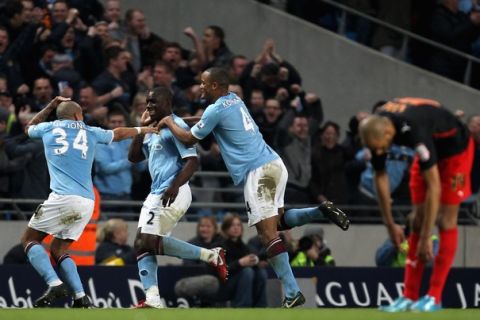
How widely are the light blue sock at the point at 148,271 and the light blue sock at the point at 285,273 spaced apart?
1.23 metres

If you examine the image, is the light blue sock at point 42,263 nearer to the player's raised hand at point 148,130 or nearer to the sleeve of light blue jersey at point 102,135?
the sleeve of light blue jersey at point 102,135

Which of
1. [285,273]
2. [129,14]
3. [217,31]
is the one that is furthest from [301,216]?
[217,31]

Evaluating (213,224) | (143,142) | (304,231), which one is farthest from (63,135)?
(304,231)

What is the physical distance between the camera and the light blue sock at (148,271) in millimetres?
14812

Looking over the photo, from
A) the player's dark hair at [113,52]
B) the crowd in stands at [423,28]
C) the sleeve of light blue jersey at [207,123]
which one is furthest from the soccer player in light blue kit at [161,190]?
the crowd in stands at [423,28]

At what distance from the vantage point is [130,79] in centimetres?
2061

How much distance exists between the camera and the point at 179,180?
14711 mm

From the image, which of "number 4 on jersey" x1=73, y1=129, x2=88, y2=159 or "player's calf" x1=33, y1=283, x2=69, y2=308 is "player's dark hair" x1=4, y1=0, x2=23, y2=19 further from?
"player's calf" x1=33, y1=283, x2=69, y2=308

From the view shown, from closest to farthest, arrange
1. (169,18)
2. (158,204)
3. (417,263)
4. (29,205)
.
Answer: (417,263) < (158,204) < (29,205) < (169,18)

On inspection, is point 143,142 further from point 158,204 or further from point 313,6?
point 313,6

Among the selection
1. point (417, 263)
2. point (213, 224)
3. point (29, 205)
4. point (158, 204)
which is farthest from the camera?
point (29, 205)

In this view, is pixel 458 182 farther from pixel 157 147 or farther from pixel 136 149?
pixel 136 149

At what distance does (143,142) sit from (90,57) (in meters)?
5.52

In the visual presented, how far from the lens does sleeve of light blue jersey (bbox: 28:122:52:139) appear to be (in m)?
15.2
